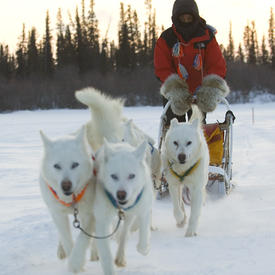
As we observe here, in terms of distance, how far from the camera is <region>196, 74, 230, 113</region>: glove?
4.72 metres

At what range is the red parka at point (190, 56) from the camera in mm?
4770

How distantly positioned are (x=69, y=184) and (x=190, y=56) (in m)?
2.84

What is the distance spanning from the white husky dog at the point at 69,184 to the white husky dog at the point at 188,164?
1.24 m

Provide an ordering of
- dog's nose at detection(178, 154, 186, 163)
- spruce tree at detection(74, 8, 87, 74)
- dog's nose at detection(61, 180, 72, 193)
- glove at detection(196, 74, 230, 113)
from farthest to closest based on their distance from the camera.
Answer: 1. spruce tree at detection(74, 8, 87, 74)
2. glove at detection(196, 74, 230, 113)
3. dog's nose at detection(178, 154, 186, 163)
4. dog's nose at detection(61, 180, 72, 193)

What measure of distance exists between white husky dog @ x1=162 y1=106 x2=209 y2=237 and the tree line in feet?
76.6

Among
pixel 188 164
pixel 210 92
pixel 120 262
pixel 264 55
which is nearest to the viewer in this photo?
pixel 120 262

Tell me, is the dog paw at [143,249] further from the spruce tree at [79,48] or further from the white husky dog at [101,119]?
the spruce tree at [79,48]

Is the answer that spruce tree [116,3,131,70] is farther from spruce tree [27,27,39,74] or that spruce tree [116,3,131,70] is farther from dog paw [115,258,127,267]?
dog paw [115,258,127,267]

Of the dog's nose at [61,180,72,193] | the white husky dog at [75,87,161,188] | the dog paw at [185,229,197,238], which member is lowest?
the dog paw at [185,229,197,238]

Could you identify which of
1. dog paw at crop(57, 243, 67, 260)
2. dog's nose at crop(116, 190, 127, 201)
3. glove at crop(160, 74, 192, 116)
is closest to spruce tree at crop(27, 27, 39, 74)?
Result: glove at crop(160, 74, 192, 116)

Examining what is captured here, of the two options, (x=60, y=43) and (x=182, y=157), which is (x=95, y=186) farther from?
(x=60, y=43)

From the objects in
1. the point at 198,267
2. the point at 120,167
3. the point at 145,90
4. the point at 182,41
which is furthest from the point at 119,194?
the point at 145,90

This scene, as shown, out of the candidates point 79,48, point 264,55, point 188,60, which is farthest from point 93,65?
point 188,60

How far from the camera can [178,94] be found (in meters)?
4.71
